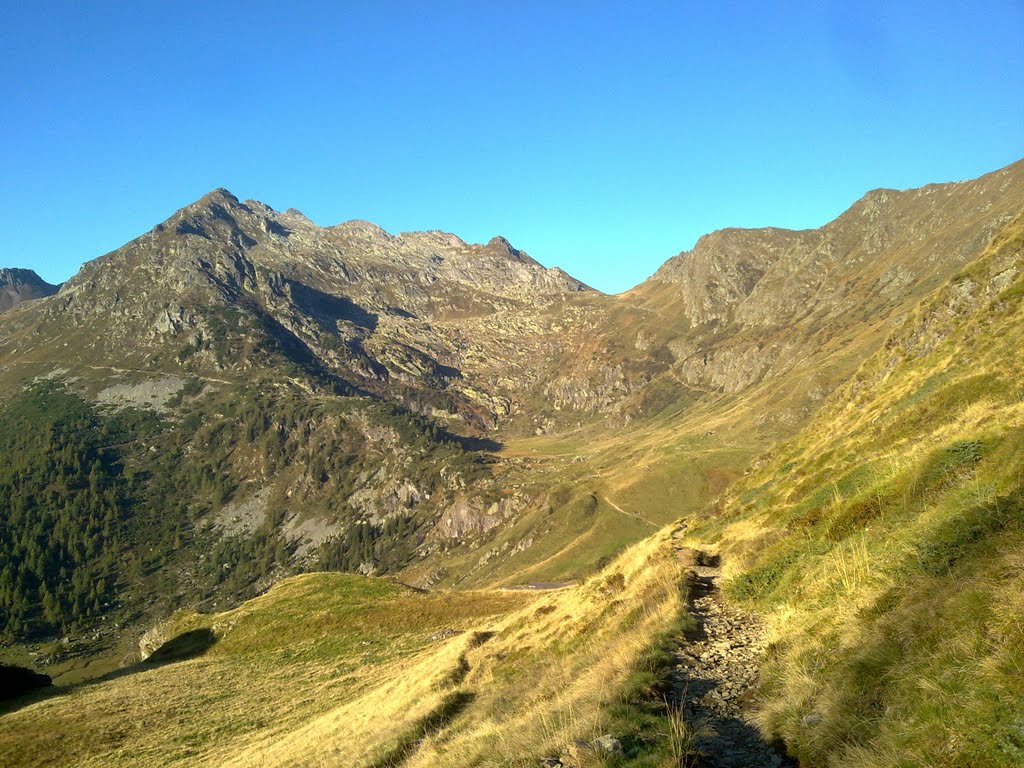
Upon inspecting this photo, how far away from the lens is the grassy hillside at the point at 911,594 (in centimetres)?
714

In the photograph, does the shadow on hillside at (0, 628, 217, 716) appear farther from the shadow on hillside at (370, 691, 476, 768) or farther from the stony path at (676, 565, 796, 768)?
the stony path at (676, 565, 796, 768)

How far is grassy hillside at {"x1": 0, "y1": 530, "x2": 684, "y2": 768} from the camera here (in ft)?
40.3

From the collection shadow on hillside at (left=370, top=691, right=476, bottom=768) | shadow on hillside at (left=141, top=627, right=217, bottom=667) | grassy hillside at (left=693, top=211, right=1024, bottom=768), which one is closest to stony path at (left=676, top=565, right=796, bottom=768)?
grassy hillside at (left=693, top=211, right=1024, bottom=768)

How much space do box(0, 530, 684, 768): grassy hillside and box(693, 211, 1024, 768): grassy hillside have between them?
2.81 m

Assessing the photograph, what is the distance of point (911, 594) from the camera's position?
10562mm

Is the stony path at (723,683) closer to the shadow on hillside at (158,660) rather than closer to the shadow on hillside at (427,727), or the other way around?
the shadow on hillside at (427,727)

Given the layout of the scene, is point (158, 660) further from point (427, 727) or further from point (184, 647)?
point (427, 727)

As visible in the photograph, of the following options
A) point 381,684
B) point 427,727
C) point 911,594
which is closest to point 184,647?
point 381,684

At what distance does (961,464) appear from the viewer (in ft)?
52.1

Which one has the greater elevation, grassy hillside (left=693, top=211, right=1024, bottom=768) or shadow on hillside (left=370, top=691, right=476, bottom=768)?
grassy hillside (left=693, top=211, right=1024, bottom=768)

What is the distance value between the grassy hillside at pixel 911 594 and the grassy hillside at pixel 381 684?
2814mm

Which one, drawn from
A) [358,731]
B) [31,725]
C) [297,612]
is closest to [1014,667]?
[358,731]

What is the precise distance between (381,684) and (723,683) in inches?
968

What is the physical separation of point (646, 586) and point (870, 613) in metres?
11.5
